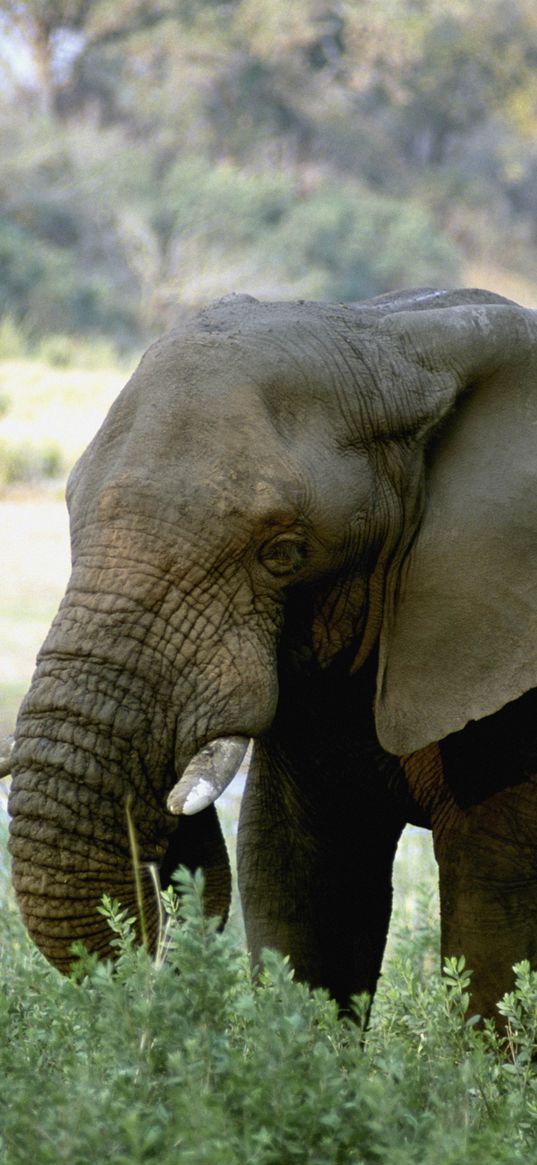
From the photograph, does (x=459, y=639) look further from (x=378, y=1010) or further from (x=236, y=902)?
(x=236, y=902)

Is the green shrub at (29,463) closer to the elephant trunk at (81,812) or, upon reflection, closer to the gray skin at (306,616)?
the gray skin at (306,616)

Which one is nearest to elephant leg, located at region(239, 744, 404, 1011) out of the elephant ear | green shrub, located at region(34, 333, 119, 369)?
the elephant ear

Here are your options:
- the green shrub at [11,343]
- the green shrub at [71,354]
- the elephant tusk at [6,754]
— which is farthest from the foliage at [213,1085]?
the green shrub at [71,354]

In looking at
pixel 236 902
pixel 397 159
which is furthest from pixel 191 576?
pixel 397 159

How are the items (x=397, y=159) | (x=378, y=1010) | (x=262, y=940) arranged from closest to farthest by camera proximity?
(x=378, y=1010), (x=262, y=940), (x=397, y=159)

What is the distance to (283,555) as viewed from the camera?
3830 millimetres

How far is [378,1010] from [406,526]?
44.8 inches

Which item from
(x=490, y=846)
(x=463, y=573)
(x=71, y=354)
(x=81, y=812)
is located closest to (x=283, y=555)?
(x=463, y=573)

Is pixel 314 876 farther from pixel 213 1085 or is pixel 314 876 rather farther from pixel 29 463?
pixel 29 463

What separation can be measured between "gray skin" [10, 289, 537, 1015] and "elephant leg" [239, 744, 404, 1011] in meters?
0.02

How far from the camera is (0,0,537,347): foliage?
107 feet

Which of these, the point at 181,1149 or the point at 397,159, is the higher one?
the point at 397,159

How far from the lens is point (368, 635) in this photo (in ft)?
13.6

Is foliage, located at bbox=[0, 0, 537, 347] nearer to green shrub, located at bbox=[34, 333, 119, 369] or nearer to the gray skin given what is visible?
green shrub, located at bbox=[34, 333, 119, 369]
